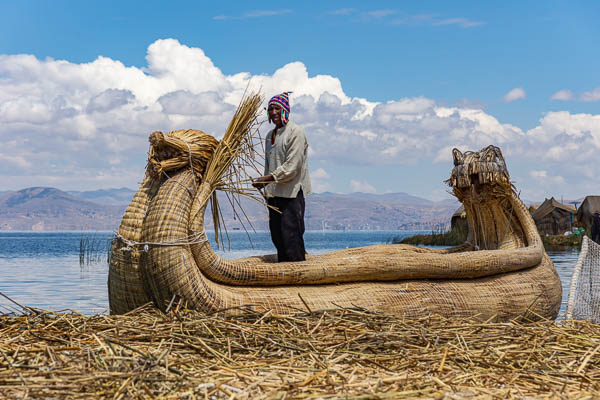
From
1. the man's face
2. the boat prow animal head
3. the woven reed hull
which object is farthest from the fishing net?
the man's face

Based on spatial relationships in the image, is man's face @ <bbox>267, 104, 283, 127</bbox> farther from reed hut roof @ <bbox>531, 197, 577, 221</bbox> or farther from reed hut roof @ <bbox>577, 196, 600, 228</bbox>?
reed hut roof @ <bbox>531, 197, 577, 221</bbox>

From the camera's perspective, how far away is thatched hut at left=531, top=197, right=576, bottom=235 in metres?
35.4

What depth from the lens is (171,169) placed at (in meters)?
5.88

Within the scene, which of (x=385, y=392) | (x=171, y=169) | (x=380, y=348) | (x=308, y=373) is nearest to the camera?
(x=385, y=392)

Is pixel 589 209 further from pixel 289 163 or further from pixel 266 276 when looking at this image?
pixel 266 276

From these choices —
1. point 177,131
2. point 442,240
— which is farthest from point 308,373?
point 442,240

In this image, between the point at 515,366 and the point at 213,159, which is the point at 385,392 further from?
the point at 213,159

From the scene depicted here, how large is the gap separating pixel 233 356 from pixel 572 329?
2.70 m

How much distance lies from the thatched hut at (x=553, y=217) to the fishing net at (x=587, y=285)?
29.4 meters

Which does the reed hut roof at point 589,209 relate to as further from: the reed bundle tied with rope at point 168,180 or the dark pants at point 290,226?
the reed bundle tied with rope at point 168,180

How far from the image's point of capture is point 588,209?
2683cm

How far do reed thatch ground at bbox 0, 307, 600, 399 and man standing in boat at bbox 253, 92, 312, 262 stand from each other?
1.65m

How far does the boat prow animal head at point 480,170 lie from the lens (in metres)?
8.36

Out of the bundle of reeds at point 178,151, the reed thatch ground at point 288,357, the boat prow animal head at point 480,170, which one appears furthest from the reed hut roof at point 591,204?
the bundle of reeds at point 178,151
